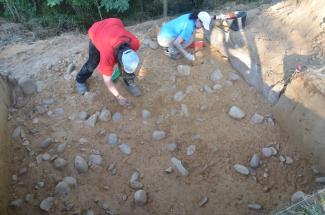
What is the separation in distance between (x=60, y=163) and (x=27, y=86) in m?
1.17

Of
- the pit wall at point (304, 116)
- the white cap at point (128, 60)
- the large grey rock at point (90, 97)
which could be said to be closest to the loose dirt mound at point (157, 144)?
the large grey rock at point (90, 97)

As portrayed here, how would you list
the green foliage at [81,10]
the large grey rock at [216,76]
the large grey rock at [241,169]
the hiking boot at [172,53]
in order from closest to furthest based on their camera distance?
the large grey rock at [241,169] → the large grey rock at [216,76] → the hiking boot at [172,53] → the green foliage at [81,10]

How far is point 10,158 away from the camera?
3.81 m

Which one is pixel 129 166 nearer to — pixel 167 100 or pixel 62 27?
pixel 167 100

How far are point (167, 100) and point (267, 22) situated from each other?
5.22 feet

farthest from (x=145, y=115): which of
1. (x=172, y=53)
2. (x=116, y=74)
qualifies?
(x=172, y=53)

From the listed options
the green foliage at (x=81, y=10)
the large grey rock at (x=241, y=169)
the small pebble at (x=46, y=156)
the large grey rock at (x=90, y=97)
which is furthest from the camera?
Result: the green foliage at (x=81, y=10)

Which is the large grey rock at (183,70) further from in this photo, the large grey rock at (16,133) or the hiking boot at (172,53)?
the large grey rock at (16,133)

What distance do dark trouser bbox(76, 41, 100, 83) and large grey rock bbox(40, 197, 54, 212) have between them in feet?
4.49

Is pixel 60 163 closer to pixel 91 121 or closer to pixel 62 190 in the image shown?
pixel 62 190

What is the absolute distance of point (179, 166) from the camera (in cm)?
375

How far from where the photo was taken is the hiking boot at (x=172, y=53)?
15.0 ft

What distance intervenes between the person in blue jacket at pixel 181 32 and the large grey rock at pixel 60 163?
5.74 ft

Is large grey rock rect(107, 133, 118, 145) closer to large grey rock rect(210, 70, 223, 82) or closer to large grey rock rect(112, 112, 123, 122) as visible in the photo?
large grey rock rect(112, 112, 123, 122)
